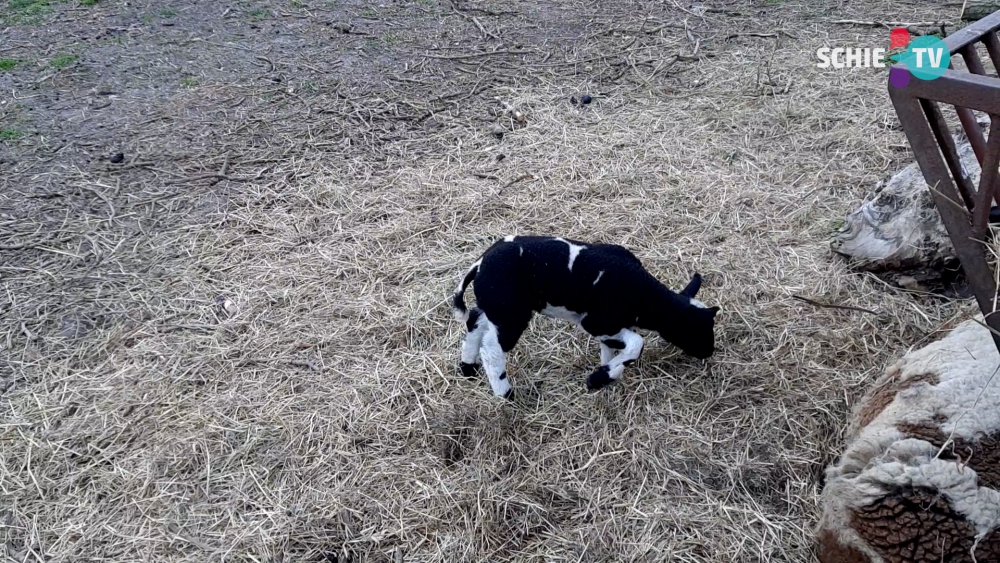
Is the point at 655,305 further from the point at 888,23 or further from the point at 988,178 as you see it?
the point at 888,23

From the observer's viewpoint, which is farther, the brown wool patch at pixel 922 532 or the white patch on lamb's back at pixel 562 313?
the white patch on lamb's back at pixel 562 313

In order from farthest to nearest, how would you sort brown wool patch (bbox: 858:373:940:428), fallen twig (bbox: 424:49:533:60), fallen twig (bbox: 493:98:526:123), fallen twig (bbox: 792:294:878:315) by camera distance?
fallen twig (bbox: 424:49:533:60) < fallen twig (bbox: 493:98:526:123) < fallen twig (bbox: 792:294:878:315) < brown wool patch (bbox: 858:373:940:428)

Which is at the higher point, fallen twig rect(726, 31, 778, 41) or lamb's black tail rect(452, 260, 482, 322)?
fallen twig rect(726, 31, 778, 41)

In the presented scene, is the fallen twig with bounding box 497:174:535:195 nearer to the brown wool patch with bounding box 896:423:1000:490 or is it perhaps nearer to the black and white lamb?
the black and white lamb

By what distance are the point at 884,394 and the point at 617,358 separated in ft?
3.76

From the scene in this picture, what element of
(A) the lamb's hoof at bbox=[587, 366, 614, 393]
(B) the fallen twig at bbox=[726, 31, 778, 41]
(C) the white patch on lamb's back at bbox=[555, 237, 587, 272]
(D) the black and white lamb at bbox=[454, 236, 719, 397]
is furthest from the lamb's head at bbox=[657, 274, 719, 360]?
(B) the fallen twig at bbox=[726, 31, 778, 41]

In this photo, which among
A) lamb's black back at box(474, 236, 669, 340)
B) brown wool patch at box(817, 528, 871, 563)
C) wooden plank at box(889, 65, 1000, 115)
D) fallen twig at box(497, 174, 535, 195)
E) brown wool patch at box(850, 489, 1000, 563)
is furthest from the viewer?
fallen twig at box(497, 174, 535, 195)

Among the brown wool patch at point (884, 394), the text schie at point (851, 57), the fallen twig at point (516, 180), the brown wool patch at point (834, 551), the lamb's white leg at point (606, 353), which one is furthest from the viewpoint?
the text schie at point (851, 57)

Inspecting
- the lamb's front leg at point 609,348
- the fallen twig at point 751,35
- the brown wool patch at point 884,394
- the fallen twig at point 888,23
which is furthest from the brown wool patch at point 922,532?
the fallen twig at point 888,23

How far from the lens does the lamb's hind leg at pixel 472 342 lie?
3.47 metres

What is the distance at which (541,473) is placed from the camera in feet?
10.6

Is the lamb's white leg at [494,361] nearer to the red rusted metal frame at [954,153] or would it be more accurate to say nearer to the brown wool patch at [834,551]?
the brown wool patch at [834,551]

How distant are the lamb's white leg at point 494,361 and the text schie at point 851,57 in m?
5.15

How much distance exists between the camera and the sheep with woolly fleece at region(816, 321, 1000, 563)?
2264 millimetres
